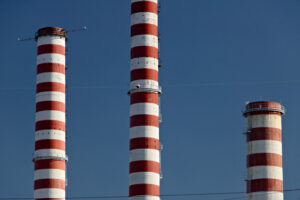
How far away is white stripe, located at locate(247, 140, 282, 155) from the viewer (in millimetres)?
58250

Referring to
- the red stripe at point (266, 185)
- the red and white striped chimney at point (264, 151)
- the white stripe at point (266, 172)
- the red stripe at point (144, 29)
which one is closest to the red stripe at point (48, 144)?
the red stripe at point (144, 29)

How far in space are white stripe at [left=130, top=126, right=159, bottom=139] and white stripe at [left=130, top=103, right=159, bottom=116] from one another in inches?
33.1

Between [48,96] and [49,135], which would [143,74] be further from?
[49,135]

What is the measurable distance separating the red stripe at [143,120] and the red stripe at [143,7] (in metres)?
6.26

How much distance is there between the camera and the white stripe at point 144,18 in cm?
6103

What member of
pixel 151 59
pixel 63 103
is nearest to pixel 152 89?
pixel 151 59

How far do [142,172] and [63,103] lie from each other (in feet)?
28.0

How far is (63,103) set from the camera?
64.4 meters

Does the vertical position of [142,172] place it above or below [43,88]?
below

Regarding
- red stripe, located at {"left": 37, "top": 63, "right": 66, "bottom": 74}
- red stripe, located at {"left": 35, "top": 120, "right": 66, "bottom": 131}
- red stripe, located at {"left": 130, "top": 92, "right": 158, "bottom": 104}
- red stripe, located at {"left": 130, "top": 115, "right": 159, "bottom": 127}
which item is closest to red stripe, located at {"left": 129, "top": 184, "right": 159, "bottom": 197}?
red stripe, located at {"left": 130, "top": 115, "right": 159, "bottom": 127}

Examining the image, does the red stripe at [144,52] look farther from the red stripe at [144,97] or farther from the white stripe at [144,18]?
the red stripe at [144,97]

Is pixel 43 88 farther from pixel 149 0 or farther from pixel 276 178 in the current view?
pixel 276 178

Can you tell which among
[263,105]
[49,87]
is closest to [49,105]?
[49,87]

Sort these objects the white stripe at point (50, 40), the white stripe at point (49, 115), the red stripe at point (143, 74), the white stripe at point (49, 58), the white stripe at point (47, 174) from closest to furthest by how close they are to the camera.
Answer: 1. the red stripe at point (143, 74)
2. the white stripe at point (47, 174)
3. the white stripe at point (49, 115)
4. the white stripe at point (49, 58)
5. the white stripe at point (50, 40)
